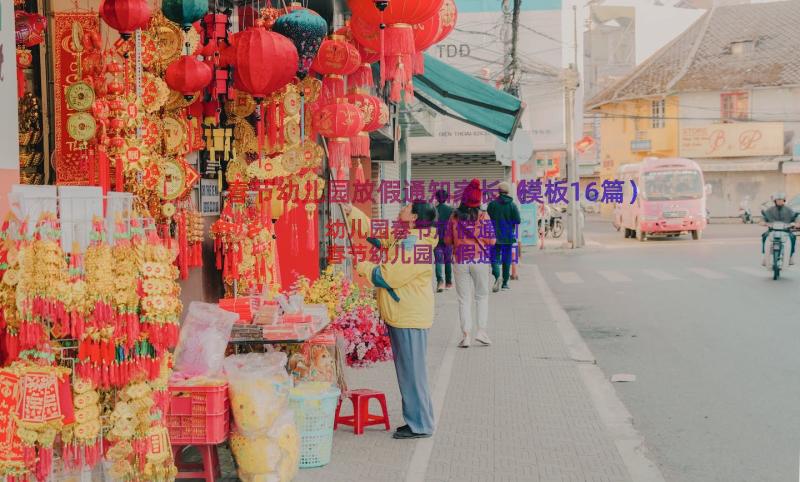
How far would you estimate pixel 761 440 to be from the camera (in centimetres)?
715

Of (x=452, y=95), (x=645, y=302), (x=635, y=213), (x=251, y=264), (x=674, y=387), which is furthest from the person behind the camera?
(x=635, y=213)

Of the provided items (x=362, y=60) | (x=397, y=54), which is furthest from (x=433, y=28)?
(x=362, y=60)

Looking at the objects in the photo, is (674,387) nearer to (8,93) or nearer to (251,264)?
(251,264)

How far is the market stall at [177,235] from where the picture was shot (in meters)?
4.72

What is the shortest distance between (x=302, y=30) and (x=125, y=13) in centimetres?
163

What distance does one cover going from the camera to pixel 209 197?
851 cm

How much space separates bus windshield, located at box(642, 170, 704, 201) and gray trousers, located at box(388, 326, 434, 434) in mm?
31035

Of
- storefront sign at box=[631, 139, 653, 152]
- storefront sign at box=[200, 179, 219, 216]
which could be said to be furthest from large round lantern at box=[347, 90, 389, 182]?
storefront sign at box=[631, 139, 653, 152]

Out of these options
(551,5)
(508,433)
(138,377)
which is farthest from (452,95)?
(551,5)

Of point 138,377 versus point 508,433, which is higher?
point 138,377

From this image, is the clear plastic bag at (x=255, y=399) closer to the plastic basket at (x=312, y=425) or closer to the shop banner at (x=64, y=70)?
the plastic basket at (x=312, y=425)

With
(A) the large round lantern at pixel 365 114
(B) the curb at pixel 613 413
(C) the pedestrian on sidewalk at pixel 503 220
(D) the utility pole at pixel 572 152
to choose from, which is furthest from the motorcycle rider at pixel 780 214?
(A) the large round lantern at pixel 365 114

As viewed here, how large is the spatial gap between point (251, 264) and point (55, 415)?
4.02 m

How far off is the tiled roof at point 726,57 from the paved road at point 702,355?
101ft
